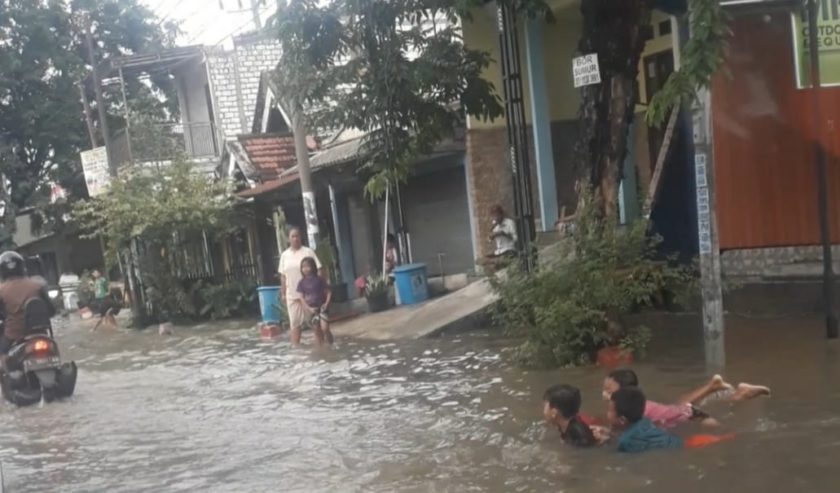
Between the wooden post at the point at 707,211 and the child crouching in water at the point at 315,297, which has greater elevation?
the wooden post at the point at 707,211

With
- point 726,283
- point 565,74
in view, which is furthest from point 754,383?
point 565,74

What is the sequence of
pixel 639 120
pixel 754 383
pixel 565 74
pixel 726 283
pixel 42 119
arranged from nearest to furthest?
1. pixel 754 383
2. pixel 726 283
3. pixel 639 120
4. pixel 565 74
5. pixel 42 119

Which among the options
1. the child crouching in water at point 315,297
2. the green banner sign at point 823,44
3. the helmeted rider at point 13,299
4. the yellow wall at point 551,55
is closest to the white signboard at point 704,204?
the green banner sign at point 823,44

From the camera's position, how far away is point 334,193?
2080 centimetres

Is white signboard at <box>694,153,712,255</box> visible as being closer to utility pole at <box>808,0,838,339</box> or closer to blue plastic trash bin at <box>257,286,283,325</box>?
utility pole at <box>808,0,838,339</box>

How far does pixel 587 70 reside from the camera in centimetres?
887

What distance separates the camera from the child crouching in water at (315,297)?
43.0 feet

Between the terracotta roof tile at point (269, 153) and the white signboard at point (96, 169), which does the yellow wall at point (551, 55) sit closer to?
the terracotta roof tile at point (269, 153)

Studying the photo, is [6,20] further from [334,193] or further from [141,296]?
[334,193]

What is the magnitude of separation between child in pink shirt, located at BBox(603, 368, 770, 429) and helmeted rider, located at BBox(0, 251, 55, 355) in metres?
6.60

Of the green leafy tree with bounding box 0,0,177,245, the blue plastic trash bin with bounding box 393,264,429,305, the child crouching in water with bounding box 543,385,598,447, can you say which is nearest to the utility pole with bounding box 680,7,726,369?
the child crouching in water with bounding box 543,385,598,447

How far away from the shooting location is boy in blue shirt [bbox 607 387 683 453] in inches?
228

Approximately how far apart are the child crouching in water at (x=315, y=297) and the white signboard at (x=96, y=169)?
11075mm

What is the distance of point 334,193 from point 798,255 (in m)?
12.6
